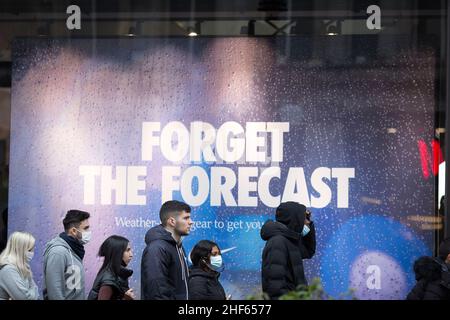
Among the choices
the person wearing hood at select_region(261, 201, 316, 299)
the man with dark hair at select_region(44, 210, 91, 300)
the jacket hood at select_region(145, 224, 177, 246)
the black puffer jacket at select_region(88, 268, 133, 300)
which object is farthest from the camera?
the man with dark hair at select_region(44, 210, 91, 300)

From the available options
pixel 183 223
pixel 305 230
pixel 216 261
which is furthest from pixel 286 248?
pixel 183 223

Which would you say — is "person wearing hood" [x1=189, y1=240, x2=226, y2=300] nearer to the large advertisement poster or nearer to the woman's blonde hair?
the large advertisement poster

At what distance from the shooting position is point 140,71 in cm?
1031

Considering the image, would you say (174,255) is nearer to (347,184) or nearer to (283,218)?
(283,218)

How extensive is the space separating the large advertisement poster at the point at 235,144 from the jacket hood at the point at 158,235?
0.34 ft

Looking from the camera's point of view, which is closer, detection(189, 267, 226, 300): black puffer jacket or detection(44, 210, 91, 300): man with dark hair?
detection(189, 267, 226, 300): black puffer jacket

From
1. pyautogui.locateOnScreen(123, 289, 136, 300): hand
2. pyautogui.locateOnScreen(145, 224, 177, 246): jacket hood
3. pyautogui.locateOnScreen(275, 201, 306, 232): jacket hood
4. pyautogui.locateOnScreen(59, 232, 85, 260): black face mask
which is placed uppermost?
pyautogui.locateOnScreen(275, 201, 306, 232): jacket hood

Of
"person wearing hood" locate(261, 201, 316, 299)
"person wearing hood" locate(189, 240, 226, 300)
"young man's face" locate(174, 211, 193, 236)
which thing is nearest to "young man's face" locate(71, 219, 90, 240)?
"young man's face" locate(174, 211, 193, 236)

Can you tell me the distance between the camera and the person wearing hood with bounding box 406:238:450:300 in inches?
388

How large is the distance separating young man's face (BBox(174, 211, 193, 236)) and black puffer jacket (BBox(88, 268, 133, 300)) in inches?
23.2

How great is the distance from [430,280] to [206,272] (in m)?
2.03

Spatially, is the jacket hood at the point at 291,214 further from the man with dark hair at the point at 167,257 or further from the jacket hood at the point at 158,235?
the jacket hood at the point at 158,235

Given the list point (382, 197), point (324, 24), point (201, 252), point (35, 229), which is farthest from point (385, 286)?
point (35, 229)

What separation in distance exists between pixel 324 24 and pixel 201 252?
2.39 meters
